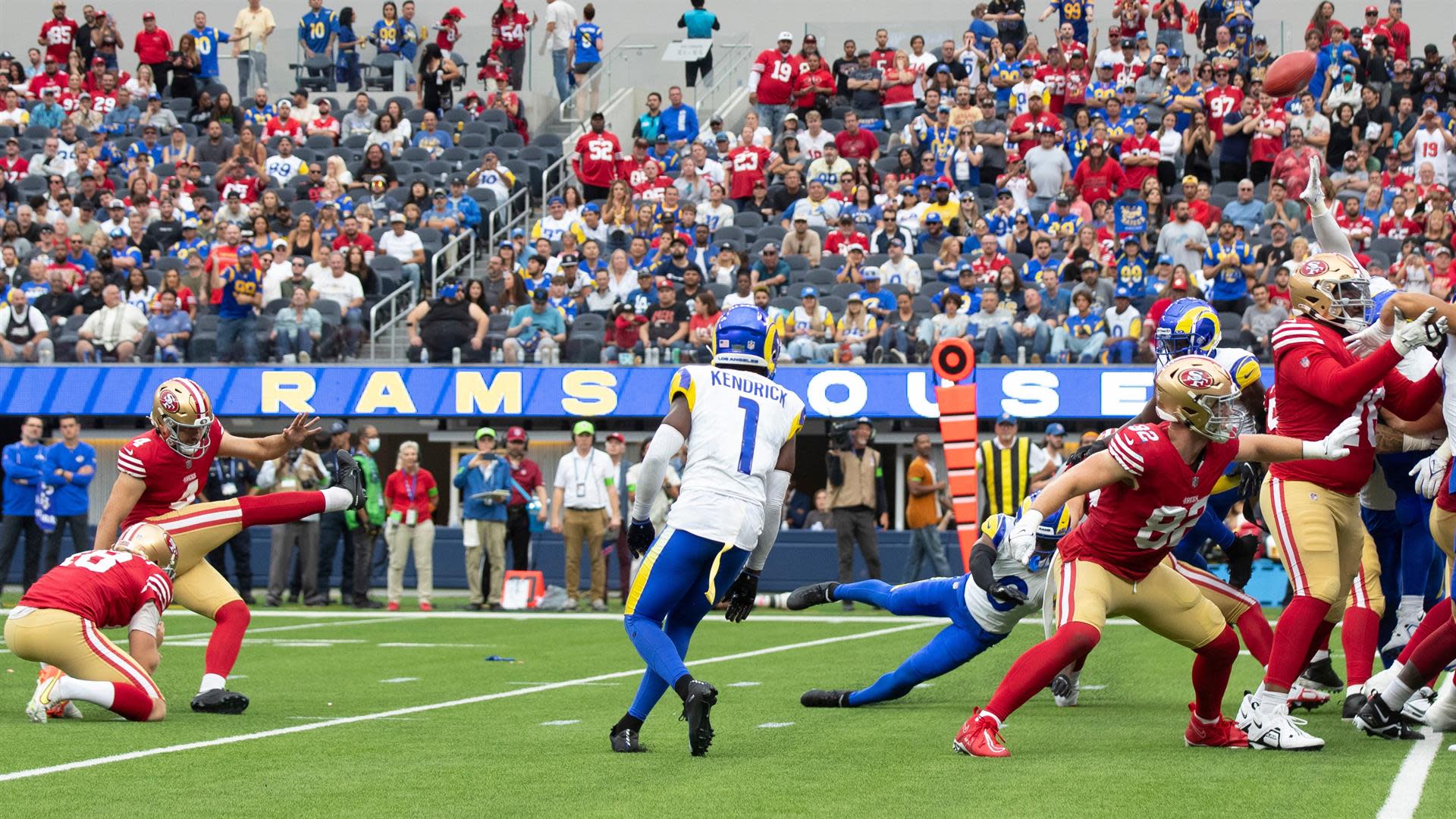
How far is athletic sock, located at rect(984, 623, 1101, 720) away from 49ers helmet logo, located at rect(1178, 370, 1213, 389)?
98 centimetres

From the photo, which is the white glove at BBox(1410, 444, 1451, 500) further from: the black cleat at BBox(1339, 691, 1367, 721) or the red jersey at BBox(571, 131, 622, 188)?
the red jersey at BBox(571, 131, 622, 188)

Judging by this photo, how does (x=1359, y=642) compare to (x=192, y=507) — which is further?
(x=192, y=507)

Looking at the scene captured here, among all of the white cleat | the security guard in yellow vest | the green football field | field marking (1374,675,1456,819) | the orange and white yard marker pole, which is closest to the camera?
field marking (1374,675,1456,819)

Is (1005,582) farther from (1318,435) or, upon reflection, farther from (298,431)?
(298,431)

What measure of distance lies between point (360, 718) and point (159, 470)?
166 cm

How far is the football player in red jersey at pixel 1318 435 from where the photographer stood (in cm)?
726

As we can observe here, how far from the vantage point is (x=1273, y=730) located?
23.4 feet

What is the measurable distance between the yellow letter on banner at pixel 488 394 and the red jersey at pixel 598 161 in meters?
5.62

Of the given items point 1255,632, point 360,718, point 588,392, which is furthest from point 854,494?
point 360,718

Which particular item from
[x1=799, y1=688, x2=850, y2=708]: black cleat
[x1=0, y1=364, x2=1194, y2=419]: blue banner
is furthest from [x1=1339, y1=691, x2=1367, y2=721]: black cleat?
[x1=0, y1=364, x2=1194, y2=419]: blue banner

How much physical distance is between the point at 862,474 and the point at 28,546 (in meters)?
8.48

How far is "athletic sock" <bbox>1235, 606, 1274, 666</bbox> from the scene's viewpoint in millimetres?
8219

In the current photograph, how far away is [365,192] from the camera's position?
2553 centimetres

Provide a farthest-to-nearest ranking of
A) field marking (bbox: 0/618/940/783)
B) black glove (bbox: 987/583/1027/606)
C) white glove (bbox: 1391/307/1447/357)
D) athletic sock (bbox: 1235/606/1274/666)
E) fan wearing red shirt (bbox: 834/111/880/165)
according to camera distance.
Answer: fan wearing red shirt (bbox: 834/111/880/165) < athletic sock (bbox: 1235/606/1274/666) < white glove (bbox: 1391/307/1447/357) < field marking (bbox: 0/618/940/783) < black glove (bbox: 987/583/1027/606)
